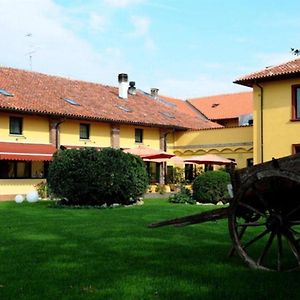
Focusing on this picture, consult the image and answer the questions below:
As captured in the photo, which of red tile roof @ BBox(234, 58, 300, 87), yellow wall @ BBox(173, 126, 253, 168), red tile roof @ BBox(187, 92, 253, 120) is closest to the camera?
red tile roof @ BBox(234, 58, 300, 87)

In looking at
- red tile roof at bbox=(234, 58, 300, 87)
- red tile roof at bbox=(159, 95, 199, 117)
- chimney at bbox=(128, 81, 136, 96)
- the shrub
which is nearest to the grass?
the shrub

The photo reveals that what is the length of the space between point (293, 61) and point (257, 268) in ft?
78.8

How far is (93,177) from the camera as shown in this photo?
22.3m

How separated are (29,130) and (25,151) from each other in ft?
6.23

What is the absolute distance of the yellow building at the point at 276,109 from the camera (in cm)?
2930

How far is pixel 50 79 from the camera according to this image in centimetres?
3962

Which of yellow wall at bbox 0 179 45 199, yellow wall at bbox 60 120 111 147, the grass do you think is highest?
yellow wall at bbox 60 120 111 147

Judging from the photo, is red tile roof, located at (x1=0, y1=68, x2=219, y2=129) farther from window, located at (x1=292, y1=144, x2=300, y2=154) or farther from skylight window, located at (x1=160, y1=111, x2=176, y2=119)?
window, located at (x1=292, y1=144, x2=300, y2=154)

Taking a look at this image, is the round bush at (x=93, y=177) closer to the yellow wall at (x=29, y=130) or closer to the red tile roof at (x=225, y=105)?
the yellow wall at (x=29, y=130)

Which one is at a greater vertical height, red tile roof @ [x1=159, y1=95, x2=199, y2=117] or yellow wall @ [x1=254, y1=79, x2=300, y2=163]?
red tile roof @ [x1=159, y1=95, x2=199, y2=117]

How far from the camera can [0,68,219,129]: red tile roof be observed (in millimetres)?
33031

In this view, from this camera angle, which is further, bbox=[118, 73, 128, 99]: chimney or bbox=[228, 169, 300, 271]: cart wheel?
bbox=[118, 73, 128, 99]: chimney

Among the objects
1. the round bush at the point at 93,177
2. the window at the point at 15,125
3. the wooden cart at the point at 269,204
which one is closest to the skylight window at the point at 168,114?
the window at the point at 15,125

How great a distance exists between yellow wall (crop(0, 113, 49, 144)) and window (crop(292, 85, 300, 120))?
14.5 meters
